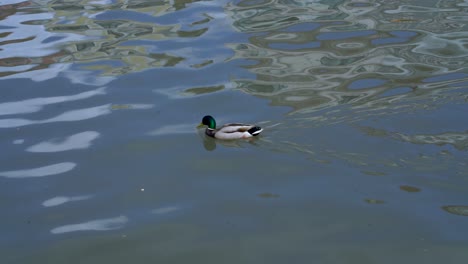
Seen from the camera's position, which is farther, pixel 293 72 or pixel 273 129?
pixel 293 72

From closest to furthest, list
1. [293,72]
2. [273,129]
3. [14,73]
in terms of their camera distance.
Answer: [273,129], [293,72], [14,73]

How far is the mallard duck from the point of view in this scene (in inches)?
347

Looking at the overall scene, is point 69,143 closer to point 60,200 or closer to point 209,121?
point 60,200

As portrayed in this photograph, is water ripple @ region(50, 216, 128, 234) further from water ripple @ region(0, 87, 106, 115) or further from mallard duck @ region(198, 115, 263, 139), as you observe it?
water ripple @ region(0, 87, 106, 115)

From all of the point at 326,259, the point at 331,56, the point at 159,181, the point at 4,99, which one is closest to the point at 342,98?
the point at 331,56

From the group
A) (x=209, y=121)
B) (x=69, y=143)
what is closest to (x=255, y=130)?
(x=209, y=121)

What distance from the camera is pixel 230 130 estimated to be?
29.8ft

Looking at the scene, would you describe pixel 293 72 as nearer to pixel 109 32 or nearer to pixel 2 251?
pixel 109 32

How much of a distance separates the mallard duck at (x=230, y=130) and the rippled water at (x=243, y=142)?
0.11m

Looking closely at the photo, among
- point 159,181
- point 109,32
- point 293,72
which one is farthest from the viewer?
point 109,32

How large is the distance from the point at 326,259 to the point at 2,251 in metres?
2.86

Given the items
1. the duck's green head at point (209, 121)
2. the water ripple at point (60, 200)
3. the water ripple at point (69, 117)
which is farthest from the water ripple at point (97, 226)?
the water ripple at point (69, 117)

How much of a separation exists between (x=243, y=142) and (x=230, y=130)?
30 cm

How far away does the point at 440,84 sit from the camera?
10.2 meters
